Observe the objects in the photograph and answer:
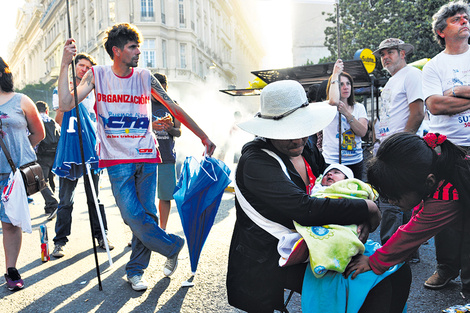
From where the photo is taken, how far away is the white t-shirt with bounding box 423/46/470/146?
3.44 m

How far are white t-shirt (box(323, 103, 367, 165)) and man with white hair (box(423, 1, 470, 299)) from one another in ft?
2.84

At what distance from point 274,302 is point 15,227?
2.75 m

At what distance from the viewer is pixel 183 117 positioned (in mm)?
3725

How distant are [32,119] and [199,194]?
1792 mm

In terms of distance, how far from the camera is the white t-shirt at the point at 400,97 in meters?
4.13

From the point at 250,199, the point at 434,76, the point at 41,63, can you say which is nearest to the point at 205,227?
the point at 250,199

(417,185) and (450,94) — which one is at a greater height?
(450,94)

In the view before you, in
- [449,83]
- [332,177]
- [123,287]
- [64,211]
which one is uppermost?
[449,83]

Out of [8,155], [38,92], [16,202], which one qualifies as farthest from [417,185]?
[38,92]

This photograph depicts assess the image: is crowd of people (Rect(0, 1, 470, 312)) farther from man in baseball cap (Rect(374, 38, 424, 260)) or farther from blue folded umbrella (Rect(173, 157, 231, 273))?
blue folded umbrella (Rect(173, 157, 231, 273))

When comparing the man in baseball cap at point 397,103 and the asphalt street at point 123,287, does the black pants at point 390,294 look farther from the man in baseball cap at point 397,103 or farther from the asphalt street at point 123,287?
the man in baseball cap at point 397,103

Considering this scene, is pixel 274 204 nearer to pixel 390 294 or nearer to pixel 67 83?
pixel 390 294

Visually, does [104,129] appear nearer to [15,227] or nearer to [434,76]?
[15,227]

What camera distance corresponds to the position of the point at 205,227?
3.61 meters
